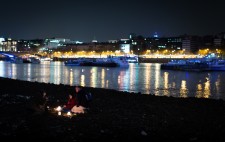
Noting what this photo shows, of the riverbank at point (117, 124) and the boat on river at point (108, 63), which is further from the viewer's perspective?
the boat on river at point (108, 63)

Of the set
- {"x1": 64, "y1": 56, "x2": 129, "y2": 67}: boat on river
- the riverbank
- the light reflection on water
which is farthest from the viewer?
{"x1": 64, "y1": 56, "x2": 129, "y2": 67}: boat on river

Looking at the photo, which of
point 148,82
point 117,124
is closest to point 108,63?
point 148,82

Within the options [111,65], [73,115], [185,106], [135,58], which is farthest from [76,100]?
[135,58]

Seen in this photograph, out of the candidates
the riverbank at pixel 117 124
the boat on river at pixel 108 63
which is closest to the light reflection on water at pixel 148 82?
the riverbank at pixel 117 124

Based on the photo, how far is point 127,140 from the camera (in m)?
8.10

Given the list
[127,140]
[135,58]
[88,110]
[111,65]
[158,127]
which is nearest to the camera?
[127,140]

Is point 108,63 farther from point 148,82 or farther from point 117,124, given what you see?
point 117,124

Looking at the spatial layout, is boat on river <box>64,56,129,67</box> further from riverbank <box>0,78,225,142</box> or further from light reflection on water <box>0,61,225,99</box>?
riverbank <box>0,78,225,142</box>

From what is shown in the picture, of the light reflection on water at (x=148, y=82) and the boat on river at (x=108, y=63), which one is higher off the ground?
the boat on river at (x=108, y=63)

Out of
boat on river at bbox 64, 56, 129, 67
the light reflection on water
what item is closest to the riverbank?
the light reflection on water

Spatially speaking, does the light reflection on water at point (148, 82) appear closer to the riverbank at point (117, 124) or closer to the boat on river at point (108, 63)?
the riverbank at point (117, 124)

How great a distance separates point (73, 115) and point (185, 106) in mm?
4813

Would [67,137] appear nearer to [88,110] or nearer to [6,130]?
[6,130]

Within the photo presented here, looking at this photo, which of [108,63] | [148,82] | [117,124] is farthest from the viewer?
[108,63]
